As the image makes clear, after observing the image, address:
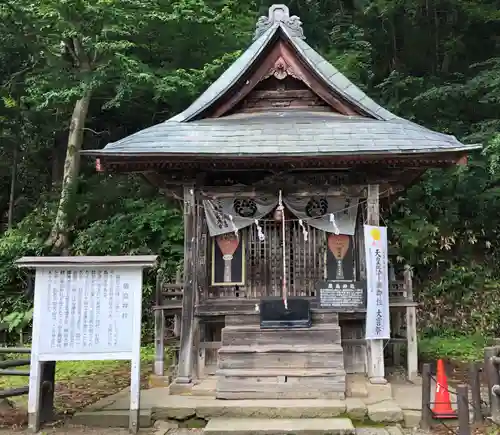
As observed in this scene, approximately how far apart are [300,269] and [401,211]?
8697 mm

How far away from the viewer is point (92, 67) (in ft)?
53.3

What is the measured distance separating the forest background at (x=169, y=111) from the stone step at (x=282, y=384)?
8.19 m

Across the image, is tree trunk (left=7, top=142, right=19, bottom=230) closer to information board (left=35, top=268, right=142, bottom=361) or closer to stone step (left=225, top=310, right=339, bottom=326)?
stone step (left=225, top=310, right=339, bottom=326)

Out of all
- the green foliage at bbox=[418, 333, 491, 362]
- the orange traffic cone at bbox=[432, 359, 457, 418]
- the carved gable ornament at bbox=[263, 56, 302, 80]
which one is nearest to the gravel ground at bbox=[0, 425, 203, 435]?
the orange traffic cone at bbox=[432, 359, 457, 418]

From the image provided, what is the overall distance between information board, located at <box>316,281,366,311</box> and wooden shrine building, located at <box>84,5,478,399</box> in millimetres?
27

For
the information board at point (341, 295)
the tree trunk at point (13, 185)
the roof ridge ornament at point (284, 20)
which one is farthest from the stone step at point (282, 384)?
the tree trunk at point (13, 185)

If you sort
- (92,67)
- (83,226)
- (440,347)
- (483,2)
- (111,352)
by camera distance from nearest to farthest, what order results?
(111,352) → (440,347) → (92,67) → (83,226) → (483,2)

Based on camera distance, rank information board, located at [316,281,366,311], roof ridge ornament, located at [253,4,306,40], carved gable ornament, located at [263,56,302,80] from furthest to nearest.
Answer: roof ridge ornament, located at [253,4,306,40]
carved gable ornament, located at [263,56,302,80]
information board, located at [316,281,366,311]

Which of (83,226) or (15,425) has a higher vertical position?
(83,226)

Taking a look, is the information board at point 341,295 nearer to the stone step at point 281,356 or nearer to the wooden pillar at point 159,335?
the stone step at point 281,356

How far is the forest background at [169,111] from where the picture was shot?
15.2m

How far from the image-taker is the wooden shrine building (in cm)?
792

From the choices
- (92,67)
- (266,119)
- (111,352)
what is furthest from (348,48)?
(111,352)

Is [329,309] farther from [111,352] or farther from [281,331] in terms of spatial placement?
[111,352]
